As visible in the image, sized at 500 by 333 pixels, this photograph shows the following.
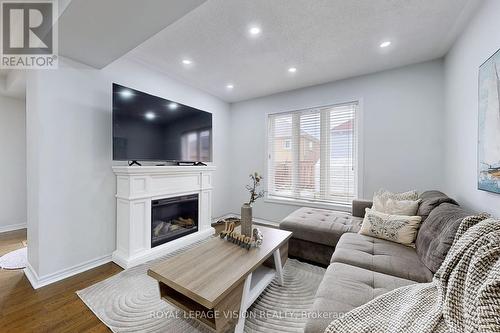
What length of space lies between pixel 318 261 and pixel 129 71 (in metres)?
3.38

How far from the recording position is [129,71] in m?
→ 2.61

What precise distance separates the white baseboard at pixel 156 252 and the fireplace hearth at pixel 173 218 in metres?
0.08

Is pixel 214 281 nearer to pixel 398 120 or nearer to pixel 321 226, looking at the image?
pixel 321 226

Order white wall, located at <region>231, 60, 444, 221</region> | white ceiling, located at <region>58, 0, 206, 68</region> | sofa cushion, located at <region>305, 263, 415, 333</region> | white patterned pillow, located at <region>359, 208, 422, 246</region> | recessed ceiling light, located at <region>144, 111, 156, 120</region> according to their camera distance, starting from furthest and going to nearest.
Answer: white wall, located at <region>231, 60, 444, 221</region> → recessed ceiling light, located at <region>144, 111, 156, 120</region> → white patterned pillow, located at <region>359, 208, 422, 246</region> → white ceiling, located at <region>58, 0, 206, 68</region> → sofa cushion, located at <region>305, 263, 415, 333</region>

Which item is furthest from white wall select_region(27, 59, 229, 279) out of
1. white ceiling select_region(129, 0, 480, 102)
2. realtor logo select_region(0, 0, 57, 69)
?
white ceiling select_region(129, 0, 480, 102)

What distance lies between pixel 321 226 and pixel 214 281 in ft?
4.91

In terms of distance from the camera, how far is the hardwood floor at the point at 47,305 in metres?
1.43

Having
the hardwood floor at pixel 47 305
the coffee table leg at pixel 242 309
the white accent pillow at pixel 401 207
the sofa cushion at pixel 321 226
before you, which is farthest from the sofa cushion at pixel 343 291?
the hardwood floor at pixel 47 305

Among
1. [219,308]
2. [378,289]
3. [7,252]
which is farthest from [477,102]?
[7,252]

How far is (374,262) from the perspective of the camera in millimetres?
1539

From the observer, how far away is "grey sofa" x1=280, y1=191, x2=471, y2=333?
1086 millimetres

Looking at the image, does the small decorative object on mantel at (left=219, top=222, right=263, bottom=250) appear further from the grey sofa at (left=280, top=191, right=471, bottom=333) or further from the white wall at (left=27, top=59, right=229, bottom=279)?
the white wall at (left=27, top=59, right=229, bottom=279)

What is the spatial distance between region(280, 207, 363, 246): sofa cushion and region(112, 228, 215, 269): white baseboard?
138 centimetres

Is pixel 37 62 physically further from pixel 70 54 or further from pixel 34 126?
pixel 34 126
